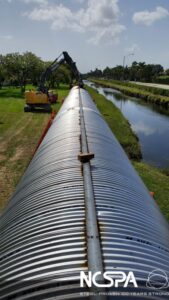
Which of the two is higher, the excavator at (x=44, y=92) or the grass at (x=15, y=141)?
the excavator at (x=44, y=92)

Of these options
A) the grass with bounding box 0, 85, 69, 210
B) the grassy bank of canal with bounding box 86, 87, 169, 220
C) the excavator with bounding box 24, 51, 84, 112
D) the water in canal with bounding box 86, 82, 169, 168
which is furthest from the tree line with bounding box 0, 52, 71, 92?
the grassy bank of canal with bounding box 86, 87, 169, 220

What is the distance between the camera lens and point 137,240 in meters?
4.91

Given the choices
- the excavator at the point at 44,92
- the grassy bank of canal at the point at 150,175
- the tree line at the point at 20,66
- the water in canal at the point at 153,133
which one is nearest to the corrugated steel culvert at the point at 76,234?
the grassy bank of canal at the point at 150,175

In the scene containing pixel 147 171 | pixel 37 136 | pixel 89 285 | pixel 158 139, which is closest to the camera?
pixel 89 285

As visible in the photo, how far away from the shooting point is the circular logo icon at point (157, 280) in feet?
13.1

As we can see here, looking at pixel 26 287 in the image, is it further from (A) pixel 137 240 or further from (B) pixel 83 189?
(B) pixel 83 189

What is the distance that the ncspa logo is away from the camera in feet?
11.9

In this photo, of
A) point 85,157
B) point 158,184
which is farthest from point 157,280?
point 158,184

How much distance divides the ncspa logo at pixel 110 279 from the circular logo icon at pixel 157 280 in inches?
9.1

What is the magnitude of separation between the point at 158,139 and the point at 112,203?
26420 millimetres

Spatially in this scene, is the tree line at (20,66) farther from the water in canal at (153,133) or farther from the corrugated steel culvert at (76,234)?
the corrugated steel culvert at (76,234)

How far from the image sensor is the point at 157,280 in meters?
4.14

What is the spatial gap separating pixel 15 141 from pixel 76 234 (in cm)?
1859

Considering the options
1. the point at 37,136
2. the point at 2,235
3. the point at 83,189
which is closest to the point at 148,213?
the point at 83,189
